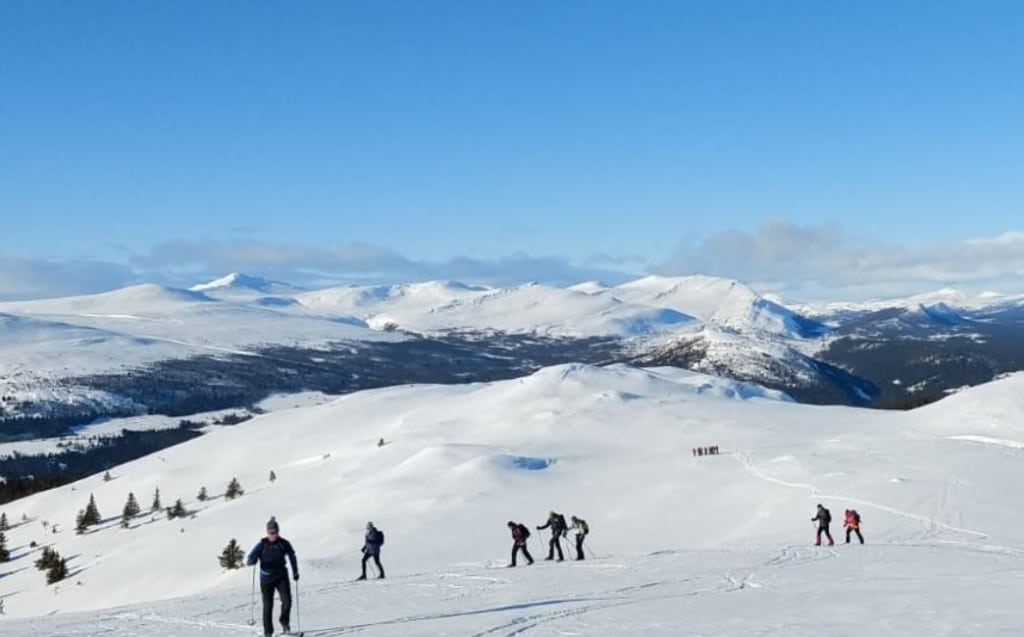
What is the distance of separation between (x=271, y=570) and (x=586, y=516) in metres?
35.8

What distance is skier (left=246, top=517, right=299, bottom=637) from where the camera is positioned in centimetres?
1692

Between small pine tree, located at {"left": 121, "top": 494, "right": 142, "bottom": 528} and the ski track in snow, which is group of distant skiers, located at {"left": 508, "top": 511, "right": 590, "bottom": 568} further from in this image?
small pine tree, located at {"left": 121, "top": 494, "right": 142, "bottom": 528}

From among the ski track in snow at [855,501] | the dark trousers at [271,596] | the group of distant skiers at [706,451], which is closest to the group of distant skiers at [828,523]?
the ski track in snow at [855,501]

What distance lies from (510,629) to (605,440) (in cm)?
6684

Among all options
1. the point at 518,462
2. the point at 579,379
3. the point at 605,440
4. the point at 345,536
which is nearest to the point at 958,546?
the point at 345,536

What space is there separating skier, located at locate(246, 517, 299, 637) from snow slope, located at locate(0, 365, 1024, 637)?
1.20 meters

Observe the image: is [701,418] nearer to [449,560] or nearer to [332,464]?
[332,464]

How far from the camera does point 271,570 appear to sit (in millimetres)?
16969

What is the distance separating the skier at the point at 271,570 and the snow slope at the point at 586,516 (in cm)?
120

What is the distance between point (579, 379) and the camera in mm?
115625

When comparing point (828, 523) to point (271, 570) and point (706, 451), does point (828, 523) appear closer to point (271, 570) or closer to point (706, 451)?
point (271, 570)

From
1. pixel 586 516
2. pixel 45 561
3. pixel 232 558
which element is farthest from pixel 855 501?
pixel 45 561

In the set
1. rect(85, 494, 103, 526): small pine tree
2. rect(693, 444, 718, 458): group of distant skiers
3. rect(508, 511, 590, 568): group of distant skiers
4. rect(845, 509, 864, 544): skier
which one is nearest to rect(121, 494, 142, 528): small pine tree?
rect(85, 494, 103, 526): small pine tree

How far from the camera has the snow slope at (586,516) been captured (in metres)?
19.5
